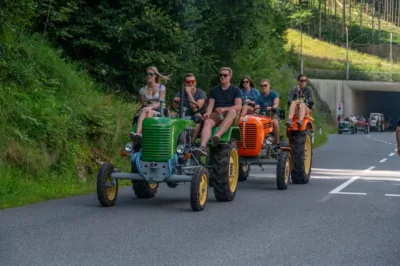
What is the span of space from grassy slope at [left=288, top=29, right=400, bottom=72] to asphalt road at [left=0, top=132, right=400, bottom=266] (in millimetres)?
95771

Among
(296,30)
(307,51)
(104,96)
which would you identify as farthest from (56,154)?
(296,30)

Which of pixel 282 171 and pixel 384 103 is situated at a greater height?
pixel 384 103

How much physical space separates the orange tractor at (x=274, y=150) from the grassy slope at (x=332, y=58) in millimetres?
91144

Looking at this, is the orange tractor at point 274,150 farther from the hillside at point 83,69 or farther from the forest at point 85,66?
the forest at point 85,66

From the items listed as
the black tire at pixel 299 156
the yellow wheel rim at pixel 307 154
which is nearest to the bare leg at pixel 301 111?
the black tire at pixel 299 156

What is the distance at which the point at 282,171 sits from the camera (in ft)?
54.9

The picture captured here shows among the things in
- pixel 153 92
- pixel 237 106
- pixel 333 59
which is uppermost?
pixel 333 59

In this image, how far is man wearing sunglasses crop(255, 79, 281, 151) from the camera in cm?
1814

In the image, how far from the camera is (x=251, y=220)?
461 inches

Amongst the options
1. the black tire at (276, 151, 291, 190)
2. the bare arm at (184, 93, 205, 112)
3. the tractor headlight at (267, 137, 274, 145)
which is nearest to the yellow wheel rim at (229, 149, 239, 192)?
the bare arm at (184, 93, 205, 112)

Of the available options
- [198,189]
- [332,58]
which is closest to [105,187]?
[198,189]

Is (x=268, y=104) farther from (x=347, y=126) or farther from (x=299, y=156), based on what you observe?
(x=347, y=126)

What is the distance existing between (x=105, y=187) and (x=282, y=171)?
4824mm

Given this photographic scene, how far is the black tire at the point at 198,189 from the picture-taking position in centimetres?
1249
